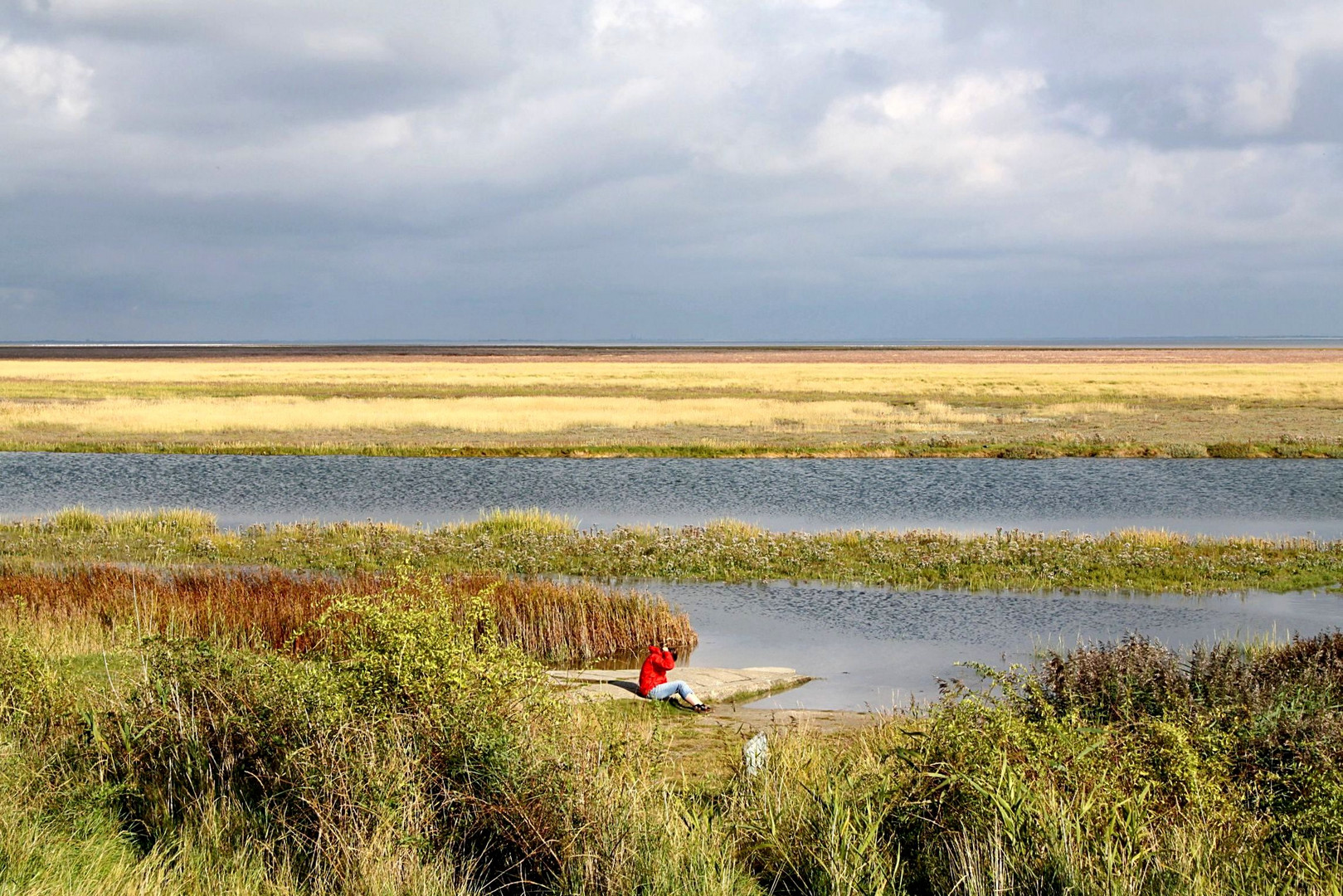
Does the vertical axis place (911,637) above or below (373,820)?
below

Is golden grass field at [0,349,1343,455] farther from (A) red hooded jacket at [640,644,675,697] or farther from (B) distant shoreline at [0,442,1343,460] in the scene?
(A) red hooded jacket at [640,644,675,697]

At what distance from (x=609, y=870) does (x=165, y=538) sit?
21.5 metres

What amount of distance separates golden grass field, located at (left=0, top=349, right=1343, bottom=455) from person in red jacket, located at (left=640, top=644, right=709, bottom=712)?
3221 cm

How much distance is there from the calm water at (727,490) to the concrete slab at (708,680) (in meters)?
13.8

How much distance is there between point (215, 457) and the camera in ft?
145

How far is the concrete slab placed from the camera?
14133 millimetres

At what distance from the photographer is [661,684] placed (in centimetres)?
1375

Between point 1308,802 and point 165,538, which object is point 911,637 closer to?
point 1308,802

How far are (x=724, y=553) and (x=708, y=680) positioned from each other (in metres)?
9.82

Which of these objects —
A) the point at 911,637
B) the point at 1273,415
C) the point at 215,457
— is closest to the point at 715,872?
the point at 911,637

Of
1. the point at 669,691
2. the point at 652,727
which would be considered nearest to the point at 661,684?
the point at 669,691

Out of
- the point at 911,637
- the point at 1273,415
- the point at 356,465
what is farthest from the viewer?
the point at 1273,415

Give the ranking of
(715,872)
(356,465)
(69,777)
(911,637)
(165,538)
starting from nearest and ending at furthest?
(715,872), (69,777), (911,637), (165,538), (356,465)

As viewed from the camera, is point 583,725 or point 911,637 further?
point 911,637
